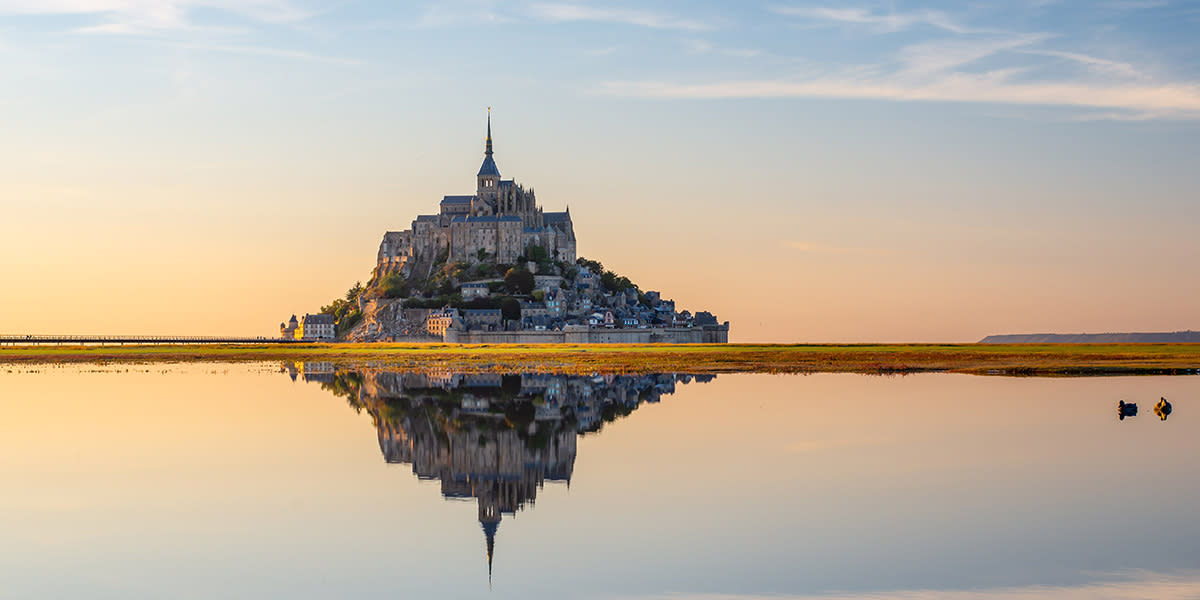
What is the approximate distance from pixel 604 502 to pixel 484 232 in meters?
138

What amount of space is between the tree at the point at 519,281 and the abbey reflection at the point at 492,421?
283 feet

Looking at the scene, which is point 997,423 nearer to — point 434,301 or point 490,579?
point 490,579

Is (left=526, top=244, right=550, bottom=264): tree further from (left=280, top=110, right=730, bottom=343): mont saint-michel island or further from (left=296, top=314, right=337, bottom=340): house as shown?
(left=296, top=314, right=337, bottom=340): house

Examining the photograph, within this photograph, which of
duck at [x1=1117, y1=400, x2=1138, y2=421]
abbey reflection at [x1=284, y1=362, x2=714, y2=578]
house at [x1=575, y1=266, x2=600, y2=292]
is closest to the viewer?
abbey reflection at [x1=284, y1=362, x2=714, y2=578]

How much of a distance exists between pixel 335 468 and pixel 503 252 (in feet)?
432

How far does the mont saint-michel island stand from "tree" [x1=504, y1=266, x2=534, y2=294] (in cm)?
13

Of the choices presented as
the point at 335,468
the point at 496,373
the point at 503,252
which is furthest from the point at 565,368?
the point at 503,252

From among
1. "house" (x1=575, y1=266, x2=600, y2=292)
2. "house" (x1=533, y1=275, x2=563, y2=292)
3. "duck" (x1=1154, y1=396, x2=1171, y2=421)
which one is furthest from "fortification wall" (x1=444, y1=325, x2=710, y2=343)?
"duck" (x1=1154, y1=396, x2=1171, y2=421)

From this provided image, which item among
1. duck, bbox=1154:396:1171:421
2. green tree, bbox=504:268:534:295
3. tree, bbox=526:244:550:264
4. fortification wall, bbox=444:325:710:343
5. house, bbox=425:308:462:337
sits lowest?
duck, bbox=1154:396:1171:421

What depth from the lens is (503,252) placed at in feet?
502

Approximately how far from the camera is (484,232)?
507 feet

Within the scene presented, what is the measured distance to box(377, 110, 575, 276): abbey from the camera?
154 m

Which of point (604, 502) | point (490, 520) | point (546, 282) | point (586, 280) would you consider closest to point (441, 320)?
point (546, 282)

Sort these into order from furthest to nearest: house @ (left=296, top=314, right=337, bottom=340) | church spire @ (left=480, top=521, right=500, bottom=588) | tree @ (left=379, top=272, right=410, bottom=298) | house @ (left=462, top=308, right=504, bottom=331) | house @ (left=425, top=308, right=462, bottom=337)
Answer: house @ (left=296, top=314, right=337, bottom=340), tree @ (left=379, top=272, right=410, bottom=298), house @ (left=462, top=308, right=504, bottom=331), house @ (left=425, top=308, right=462, bottom=337), church spire @ (left=480, top=521, right=500, bottom=588)
